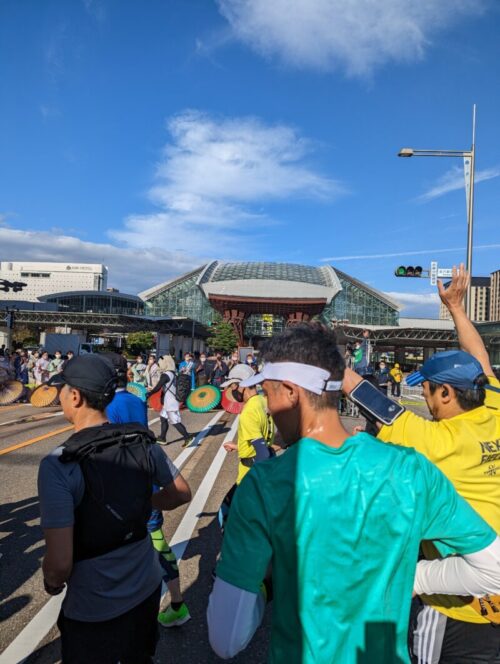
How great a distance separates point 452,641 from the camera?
192cm

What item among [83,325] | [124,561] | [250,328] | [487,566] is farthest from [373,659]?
[250,328]

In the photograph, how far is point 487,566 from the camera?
144 centimetres

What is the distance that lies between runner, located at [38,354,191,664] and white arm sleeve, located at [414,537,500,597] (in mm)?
1240

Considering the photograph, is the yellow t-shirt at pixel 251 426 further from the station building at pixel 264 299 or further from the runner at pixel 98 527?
the station building at pixel 264 299

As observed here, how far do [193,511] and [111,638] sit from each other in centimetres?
389

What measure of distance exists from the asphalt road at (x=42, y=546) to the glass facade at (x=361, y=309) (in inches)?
2906

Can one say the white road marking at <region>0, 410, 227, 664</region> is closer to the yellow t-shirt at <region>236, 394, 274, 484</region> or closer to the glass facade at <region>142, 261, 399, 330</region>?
the yellow t-shirt at <region>236, 394, 274, 484</region>

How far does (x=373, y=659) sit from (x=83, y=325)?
2674 inches

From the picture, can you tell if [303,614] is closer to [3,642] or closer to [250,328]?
[3,642]

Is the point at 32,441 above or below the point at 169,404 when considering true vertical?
below

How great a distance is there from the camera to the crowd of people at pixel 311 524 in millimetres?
1307

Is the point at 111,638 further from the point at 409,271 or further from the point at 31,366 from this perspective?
the point at 31,366

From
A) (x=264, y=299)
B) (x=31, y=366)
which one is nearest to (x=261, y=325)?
(x=264, y=299)

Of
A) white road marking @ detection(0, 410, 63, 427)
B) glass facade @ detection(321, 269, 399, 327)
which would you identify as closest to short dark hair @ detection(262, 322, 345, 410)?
white road marking @ detection(0, 410, 63, 427)
